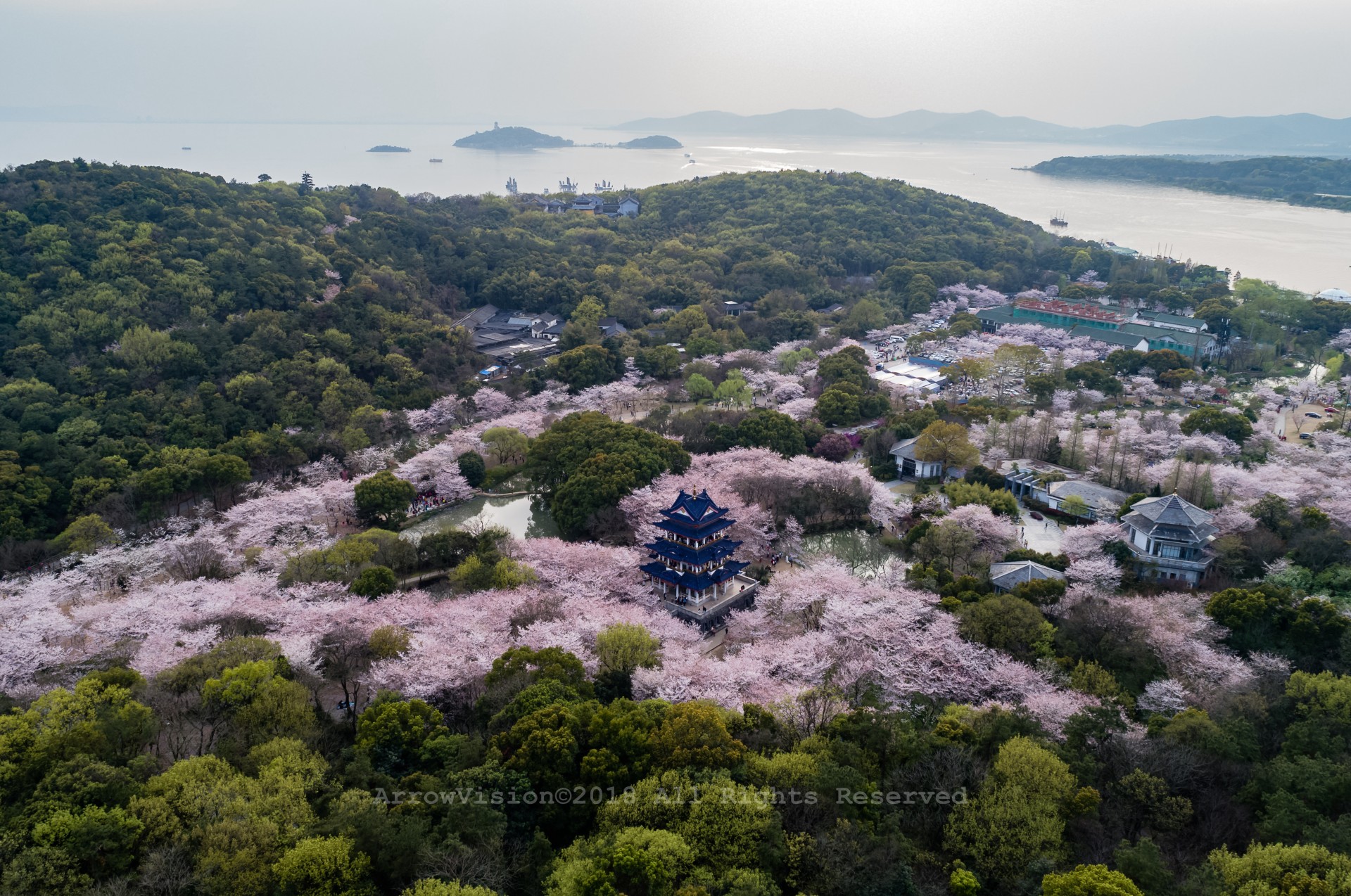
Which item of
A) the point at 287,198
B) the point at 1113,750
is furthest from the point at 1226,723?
the point at 287,198

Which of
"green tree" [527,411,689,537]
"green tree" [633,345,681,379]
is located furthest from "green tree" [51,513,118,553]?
"green tree" [633,345,681,379]

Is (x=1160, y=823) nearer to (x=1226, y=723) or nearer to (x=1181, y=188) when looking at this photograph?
(x=1226, y=723)

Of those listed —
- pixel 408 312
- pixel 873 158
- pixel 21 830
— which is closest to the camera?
pixel 21 830

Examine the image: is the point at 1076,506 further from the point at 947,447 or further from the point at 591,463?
the point at 591,463

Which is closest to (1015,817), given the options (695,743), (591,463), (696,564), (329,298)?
(695,743)

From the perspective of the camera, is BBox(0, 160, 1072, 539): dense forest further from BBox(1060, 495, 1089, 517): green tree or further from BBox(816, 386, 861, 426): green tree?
BBox(1060, 495, 1089, 517): green tree
